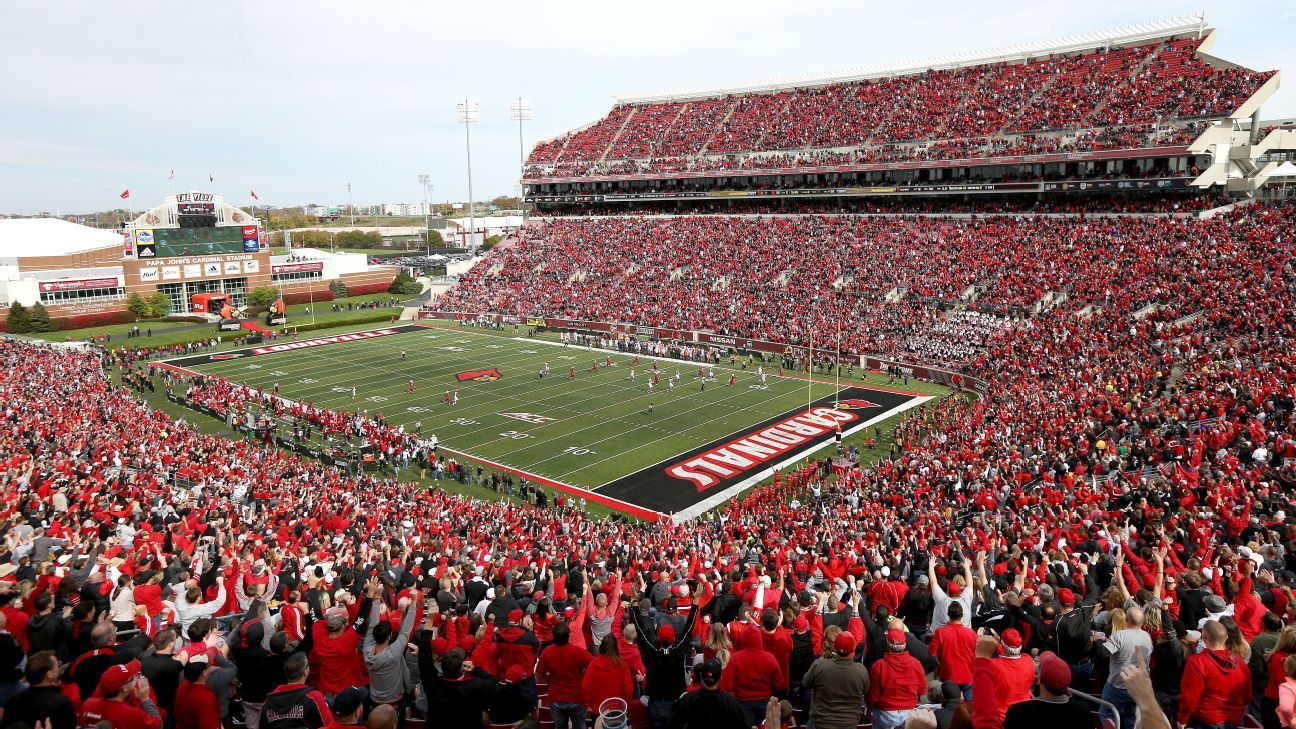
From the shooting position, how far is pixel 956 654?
6.05 m

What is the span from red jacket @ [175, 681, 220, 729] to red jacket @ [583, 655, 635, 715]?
98.9 inches

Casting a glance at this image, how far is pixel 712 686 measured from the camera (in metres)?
4.73

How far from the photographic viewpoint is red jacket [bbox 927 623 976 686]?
6035 mm

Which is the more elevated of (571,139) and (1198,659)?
(571,139)

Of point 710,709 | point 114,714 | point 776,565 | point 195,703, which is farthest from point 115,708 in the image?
point 776,565

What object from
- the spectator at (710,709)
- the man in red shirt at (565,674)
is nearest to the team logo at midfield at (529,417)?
the man in red shirt at (565,674)

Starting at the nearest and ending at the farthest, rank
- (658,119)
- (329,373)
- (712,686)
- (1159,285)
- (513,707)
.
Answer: (712,686) → (513,707) → (1159,285) → (329,373) → (658,119)

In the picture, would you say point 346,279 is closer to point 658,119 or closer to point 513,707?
point 658,119

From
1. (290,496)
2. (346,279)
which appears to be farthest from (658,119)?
(290,496)

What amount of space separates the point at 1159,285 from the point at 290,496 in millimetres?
35026

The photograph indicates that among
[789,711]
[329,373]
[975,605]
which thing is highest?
[789,711]

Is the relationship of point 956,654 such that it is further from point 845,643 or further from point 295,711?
point 295,711

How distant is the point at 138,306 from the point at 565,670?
66464 mm

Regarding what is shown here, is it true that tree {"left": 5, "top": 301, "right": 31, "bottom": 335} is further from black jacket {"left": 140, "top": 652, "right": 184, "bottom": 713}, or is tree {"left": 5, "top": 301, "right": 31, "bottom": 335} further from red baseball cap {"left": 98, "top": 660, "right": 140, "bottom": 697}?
red baseball cap {"left": 98, "top": 660, "right": 140, "bottom": 697}
